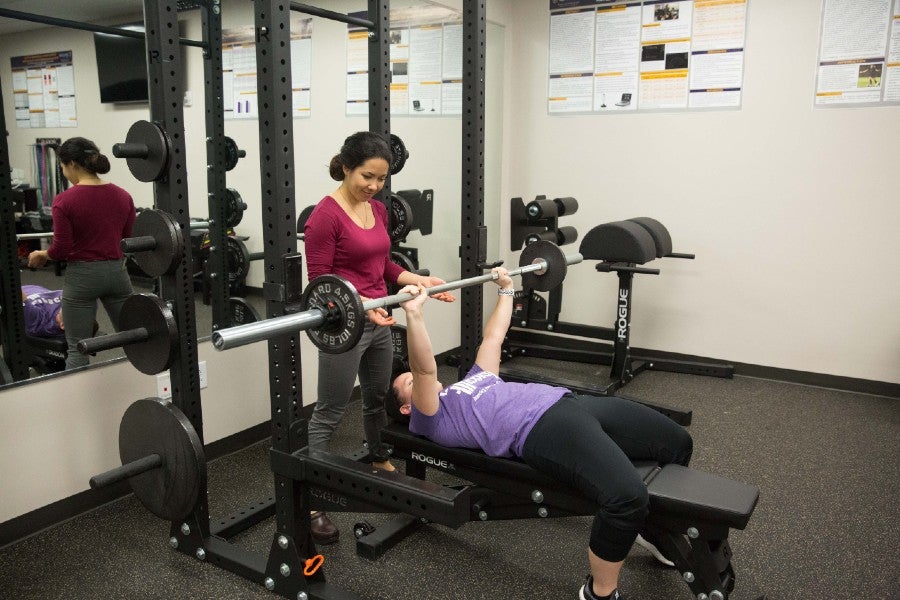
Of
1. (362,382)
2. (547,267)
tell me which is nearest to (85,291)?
(362,382)

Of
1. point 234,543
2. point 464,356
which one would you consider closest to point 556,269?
point 464,356

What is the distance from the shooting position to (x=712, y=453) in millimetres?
3217

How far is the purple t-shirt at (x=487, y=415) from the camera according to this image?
2154mm

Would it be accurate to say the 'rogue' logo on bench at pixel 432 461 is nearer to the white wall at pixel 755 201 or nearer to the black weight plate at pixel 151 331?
the black weight plate at pixel 151 331

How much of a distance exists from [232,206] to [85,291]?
35.2 inches

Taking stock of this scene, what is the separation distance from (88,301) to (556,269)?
5.90ft

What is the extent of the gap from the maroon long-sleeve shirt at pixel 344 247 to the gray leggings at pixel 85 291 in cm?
95

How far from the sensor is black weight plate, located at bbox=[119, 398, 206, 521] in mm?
2098

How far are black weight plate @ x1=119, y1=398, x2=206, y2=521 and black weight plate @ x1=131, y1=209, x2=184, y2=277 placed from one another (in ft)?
1.32

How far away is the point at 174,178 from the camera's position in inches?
83.7

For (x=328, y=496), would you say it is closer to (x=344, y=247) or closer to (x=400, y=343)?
(x=344, y=247)

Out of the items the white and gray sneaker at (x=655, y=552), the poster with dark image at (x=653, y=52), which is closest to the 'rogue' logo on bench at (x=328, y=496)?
the white and gray sneaker at (x=655, y=552)

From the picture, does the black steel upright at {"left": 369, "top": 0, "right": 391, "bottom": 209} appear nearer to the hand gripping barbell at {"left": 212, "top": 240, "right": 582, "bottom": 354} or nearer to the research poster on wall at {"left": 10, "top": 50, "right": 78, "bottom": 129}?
the hand gripping barbell at {"left": 212, "top": 240, "right": 582, "bottom": 354}

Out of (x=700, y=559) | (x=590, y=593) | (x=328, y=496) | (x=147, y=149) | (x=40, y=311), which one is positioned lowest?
(x=590, y=593)
